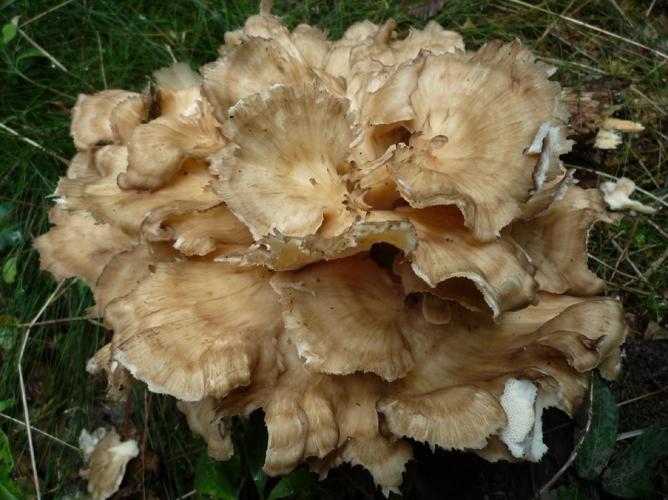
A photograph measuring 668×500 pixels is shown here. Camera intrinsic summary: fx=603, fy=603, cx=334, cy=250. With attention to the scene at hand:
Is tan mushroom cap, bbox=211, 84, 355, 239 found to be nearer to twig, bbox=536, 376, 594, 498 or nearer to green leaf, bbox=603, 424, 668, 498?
twig, bbox=536, 376, 594, 498

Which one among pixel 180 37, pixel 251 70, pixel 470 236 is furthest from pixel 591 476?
pixel 180 37

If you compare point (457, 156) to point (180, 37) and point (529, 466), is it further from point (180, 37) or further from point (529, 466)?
point (180, 37)

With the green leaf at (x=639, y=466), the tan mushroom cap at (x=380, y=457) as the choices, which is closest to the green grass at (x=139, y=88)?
the green leaf at (x=639, y=466)

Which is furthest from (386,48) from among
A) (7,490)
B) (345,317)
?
(7,490)

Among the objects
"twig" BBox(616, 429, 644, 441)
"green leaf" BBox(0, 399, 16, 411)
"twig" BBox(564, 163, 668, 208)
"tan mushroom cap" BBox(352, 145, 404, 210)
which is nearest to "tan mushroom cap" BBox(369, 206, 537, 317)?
"tan mushroom cap" BBox(352, 145, 404, 210)

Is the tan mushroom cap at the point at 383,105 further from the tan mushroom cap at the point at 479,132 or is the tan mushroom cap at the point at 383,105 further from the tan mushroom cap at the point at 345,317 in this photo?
the tan mushroom cap at the point at 345,317

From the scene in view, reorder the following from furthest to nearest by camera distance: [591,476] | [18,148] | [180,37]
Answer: [180,37] → [18,148] → [591,476]
